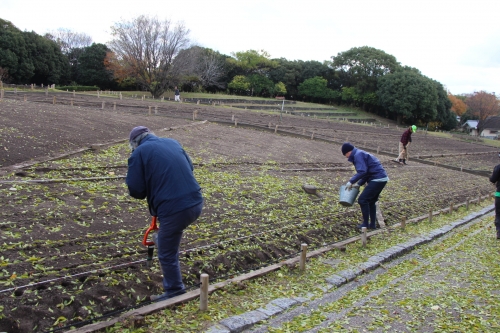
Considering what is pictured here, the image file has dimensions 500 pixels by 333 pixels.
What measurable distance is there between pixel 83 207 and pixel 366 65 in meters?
64.5

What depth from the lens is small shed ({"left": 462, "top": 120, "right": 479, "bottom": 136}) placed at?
259 ft

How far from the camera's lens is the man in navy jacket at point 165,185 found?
4512 millimetres

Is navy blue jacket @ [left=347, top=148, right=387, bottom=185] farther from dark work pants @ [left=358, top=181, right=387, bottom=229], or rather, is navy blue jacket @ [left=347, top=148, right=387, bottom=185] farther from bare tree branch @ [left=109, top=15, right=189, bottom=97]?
bare tree branch @ [left=109, top=15, right=189, bottom=97]

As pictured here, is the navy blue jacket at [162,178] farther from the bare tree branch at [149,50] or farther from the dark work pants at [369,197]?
the bare tree branch at [149,50]

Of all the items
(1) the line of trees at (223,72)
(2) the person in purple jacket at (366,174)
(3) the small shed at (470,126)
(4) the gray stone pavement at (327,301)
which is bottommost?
(4) the gray stone pavement at (327,301)

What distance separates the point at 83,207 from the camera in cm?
738

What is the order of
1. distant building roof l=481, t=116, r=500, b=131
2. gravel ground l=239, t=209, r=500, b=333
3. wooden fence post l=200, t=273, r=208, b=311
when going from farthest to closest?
distant building roof l=481, t=116, r=500, b=131, gravel ground l=239, t=209, r=500, b=333, wooden fence post l=200, t=273, r=208, b=311

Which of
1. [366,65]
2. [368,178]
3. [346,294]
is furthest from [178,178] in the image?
[366,65]

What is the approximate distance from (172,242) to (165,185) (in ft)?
2.23

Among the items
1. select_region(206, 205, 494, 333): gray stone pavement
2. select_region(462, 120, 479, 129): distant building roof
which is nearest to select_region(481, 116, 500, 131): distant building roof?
select_region(462, 120, 479, 129): distant building roof

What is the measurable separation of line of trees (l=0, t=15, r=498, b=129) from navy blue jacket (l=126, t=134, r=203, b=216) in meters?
43.0

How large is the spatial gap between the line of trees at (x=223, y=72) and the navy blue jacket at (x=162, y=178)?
141ft

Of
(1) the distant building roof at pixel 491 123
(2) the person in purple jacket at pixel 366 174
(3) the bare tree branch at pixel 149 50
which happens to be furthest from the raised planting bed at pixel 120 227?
(1) the distant building roof at pixel 491 123

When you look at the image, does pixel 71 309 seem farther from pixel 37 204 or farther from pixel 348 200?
pixel 348 200
